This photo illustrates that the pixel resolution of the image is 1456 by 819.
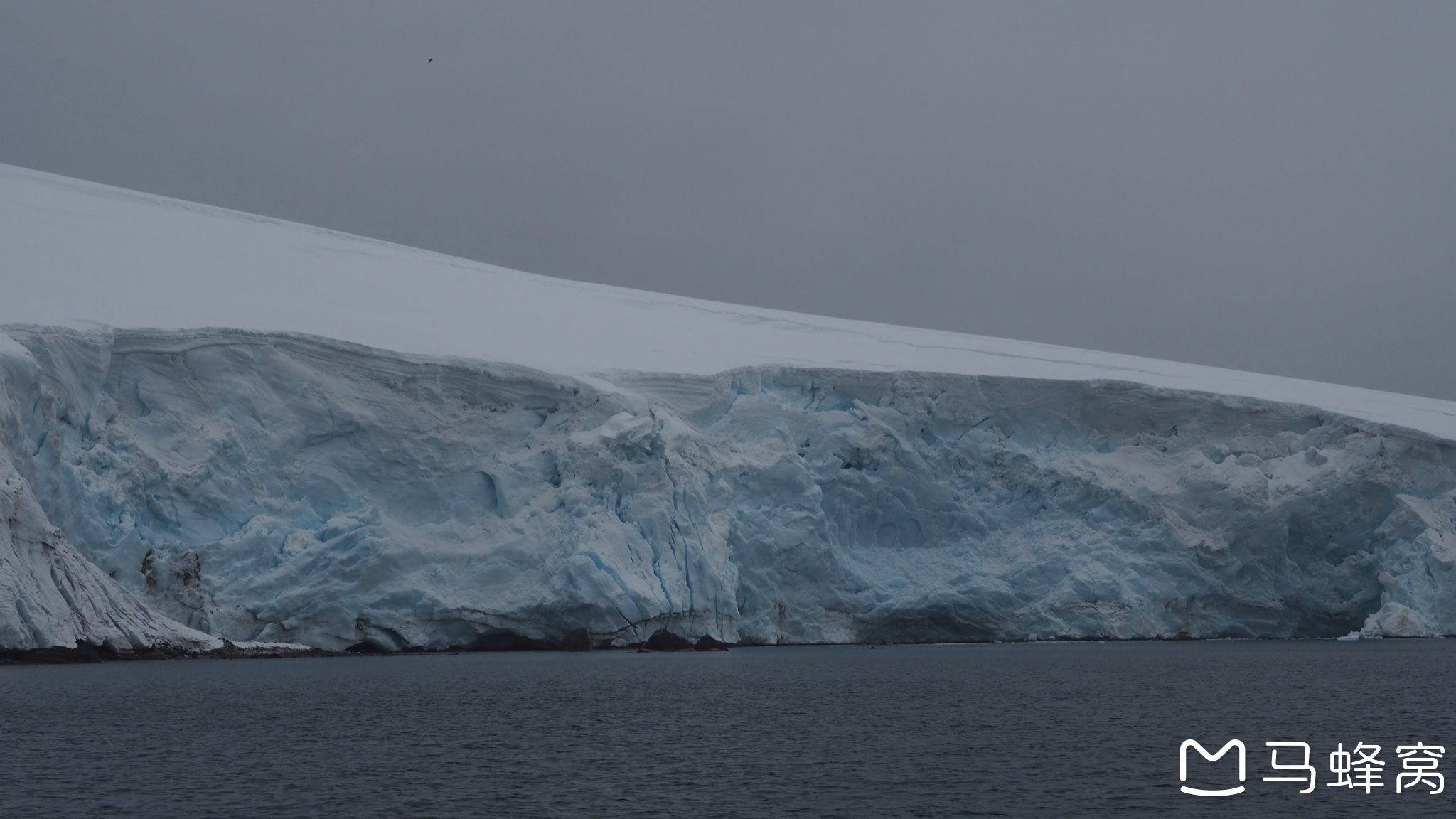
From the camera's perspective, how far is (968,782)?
32.3 feet

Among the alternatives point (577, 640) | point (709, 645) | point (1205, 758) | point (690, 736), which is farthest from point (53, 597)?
point (1205, 758)

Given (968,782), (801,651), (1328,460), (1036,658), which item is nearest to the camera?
(968,782)

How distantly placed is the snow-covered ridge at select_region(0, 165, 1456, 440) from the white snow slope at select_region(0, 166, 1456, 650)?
5.7 inches

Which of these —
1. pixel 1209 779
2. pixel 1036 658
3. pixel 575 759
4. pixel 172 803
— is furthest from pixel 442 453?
pixel 1209 779

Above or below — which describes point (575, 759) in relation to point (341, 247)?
below

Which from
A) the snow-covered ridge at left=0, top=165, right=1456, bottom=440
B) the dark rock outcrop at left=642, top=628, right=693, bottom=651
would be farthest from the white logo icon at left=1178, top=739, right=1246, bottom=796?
the snow-covered ridge at left=0, top=165, right=1456, bottom=440

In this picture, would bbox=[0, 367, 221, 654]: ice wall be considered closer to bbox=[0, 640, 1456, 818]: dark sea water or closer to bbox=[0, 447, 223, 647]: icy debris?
bbox=[0, 447, 223, 647]: icy debris

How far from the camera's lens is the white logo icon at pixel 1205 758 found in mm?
9398

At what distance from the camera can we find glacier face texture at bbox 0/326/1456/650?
19125mm

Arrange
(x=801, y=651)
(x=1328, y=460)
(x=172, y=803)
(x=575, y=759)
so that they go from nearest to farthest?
1. (x=172, y=803)
2. (x=575, y=759)
3. (x=801, y=651)
4. (x=1328, y=460)

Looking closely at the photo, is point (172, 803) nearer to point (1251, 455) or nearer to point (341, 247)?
point (1251, 455)

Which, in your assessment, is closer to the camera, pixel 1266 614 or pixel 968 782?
pixel 968 782

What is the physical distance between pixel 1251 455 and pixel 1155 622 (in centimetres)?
352

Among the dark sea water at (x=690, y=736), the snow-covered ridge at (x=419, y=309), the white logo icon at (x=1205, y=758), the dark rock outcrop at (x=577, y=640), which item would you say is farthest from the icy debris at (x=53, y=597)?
the white logo icon at (x=1205, y=758)
